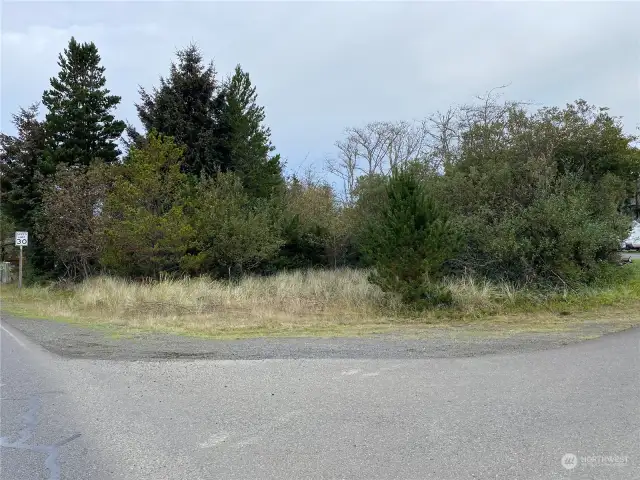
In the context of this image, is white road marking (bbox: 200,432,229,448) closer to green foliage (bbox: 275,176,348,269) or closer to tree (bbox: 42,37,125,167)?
green foliage (bbox: 275,176,348,269)

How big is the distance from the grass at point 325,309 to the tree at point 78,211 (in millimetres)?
4314

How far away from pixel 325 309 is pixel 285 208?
11.2 metres

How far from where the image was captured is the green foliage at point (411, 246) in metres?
13.1

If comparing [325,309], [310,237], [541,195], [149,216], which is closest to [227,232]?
[149,216]

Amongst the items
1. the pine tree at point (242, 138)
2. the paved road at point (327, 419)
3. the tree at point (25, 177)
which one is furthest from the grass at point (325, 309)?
the tree at point (25, 177)

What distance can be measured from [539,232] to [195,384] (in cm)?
1238

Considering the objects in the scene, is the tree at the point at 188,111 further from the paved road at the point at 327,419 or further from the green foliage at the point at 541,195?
the paved road at the point at 327,419

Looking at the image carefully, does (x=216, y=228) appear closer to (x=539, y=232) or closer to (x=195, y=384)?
(x=539, y=232)

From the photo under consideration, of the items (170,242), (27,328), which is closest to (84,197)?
(170,242)

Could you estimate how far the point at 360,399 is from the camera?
5605 mm

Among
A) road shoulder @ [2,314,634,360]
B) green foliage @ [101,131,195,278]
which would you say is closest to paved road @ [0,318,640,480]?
road shoulder @ [2,314,634,360]

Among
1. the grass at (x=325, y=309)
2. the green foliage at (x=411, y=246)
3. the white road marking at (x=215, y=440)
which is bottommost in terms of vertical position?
the white road marking at (x=215, y=440)

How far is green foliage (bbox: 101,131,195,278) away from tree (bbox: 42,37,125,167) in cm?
902

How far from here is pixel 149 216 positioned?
18.6m
